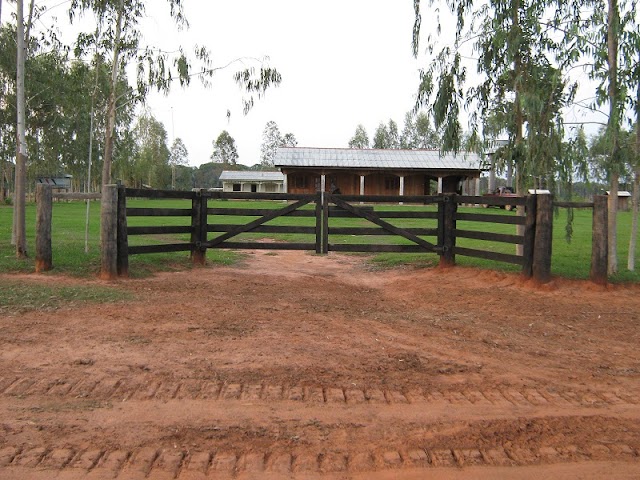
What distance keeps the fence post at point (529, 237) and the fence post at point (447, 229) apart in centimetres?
183

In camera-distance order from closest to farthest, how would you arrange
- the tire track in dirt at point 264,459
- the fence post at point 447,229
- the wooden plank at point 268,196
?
the tire track in dirt at point 264,459 → the wooden plank at point 268,196 → the fence post at point 447,229

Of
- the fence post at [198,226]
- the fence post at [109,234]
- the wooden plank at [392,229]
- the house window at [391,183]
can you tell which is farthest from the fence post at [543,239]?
the house window at [391,183]

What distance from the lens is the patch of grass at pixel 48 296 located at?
724 centimetres

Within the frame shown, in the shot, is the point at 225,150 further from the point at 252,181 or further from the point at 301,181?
the point at 301,181

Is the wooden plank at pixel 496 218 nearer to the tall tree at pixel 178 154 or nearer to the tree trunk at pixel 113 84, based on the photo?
the tree trunk at pixel 113 84

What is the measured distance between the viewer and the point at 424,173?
42.3m

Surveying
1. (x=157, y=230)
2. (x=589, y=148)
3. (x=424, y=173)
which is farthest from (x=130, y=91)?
(x=424, y=173)

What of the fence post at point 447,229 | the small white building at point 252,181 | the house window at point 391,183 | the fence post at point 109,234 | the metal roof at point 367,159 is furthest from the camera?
the small white building at point 252,181

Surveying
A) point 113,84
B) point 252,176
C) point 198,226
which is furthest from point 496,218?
point 252,176

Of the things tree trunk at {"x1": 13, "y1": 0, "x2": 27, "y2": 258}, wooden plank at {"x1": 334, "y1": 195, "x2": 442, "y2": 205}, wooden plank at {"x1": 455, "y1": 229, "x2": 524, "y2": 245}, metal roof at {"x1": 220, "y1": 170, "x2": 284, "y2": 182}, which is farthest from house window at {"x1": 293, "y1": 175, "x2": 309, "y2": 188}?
wooden plank at {"x1": 455, "y1": 229, "x2": 524, "y2": 245}

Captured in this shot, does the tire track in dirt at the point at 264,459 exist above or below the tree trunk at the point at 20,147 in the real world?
below

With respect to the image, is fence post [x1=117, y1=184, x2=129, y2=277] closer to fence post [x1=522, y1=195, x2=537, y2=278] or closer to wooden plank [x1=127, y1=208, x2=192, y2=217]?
wooden plank [x1=127, y1=208, x2=192, y2=217]

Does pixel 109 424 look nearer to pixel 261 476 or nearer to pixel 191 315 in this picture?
pixel 261 476

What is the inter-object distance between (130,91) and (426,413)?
412 inches
